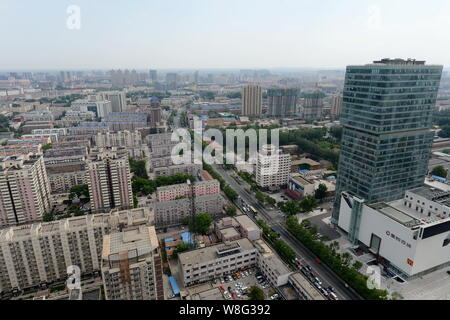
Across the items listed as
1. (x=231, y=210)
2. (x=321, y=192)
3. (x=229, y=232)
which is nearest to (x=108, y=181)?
(x=231, y=210)

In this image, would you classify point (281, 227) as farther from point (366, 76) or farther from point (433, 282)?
point (366, 76)

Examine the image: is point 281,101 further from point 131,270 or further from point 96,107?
point 131,270

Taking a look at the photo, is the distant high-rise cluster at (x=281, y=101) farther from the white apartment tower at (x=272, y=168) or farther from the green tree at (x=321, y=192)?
the green tree at (x=321, y=192)

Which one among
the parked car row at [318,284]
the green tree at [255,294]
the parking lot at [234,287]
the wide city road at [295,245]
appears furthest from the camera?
the wide city road at [295,245]

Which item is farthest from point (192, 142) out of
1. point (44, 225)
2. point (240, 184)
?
point (44, 225)

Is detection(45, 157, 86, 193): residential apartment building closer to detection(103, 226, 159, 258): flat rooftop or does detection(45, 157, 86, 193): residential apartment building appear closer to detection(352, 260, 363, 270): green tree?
detection(103, 226, 159, 258): flat rooftop

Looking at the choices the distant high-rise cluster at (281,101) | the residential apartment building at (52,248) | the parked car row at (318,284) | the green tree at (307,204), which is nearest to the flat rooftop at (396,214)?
the parked car row at (318,284)

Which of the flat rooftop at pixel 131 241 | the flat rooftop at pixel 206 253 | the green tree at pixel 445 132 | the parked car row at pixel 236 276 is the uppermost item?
the flat rooftop at pixel 131 241

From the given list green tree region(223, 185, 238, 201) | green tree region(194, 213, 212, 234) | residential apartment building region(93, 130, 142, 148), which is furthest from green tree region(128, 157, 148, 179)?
green tree region(194, 213, 212, 234)
